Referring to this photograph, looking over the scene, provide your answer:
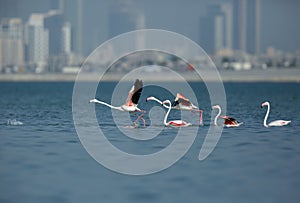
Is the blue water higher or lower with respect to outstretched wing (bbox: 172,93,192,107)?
lower

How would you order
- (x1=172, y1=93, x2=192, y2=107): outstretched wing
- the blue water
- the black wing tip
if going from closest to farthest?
the blue water, the black wing tip, (x1=172, y1=93, x2=192, y2=107): outstretched wing

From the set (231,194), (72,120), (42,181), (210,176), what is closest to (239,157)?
(210,176)

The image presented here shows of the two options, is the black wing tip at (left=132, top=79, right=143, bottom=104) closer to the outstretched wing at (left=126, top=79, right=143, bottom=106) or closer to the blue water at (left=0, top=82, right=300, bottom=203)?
the outstretched wing at (left=126, top=79, right=143, bottom=106)

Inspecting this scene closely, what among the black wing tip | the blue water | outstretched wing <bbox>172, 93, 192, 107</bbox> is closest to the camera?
the blue water

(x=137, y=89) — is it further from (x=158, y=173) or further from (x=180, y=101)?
(x=158, y=173)

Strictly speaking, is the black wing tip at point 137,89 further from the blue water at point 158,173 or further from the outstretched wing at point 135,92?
the blue water at point 158,173

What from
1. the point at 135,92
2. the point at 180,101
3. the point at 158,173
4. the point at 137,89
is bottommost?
the point at 158,173

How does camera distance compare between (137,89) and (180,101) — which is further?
(180,101)

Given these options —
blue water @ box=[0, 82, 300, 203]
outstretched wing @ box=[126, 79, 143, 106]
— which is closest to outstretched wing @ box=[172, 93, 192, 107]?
outstretched wing @ box=[126, 79, 143, 106]

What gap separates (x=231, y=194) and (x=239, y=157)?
6657 mm

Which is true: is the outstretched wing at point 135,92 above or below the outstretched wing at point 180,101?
above

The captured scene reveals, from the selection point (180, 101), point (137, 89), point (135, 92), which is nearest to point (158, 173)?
point (137, 89)

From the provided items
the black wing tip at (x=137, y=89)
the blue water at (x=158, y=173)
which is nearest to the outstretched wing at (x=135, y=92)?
the black wing tip at (x=137, y=89)

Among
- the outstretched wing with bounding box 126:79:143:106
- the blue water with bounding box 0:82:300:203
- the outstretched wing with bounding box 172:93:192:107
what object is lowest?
the blue water with bounding box 0:82:300:203
